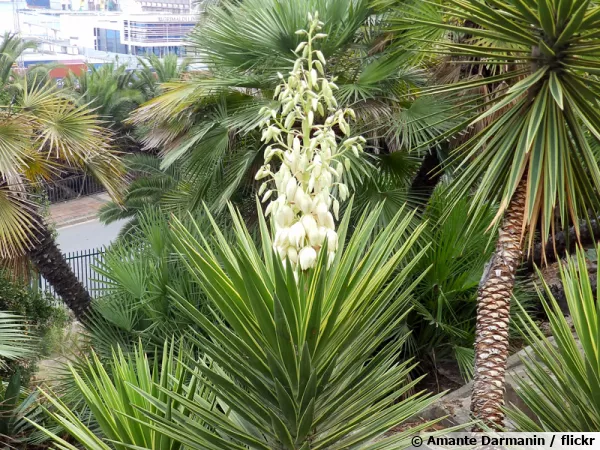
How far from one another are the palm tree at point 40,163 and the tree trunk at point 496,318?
406 centimetres

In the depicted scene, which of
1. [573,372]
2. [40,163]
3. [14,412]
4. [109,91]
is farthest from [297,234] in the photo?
[109,91]

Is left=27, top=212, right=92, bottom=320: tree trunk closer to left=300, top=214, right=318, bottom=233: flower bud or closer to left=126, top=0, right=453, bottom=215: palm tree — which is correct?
left=126, top=0, right=453, bottom=215: palm tree

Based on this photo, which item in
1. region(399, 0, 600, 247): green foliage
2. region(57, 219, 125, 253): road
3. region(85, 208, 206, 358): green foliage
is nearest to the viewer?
region(399, 0, 600, 247): green foliage

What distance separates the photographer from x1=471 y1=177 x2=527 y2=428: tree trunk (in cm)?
290

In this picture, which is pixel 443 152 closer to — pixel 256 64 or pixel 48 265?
pixel 256 64

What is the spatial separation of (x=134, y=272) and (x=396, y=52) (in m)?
2.59

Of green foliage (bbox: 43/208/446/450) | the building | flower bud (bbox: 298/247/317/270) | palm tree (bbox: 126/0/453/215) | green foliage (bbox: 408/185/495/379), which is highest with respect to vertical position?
the building

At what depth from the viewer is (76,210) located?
2114cm

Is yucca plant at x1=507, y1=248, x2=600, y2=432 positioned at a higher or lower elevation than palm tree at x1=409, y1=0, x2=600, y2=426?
lower

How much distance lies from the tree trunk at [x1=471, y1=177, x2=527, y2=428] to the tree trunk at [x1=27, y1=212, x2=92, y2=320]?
4615 mm

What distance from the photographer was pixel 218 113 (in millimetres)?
5449

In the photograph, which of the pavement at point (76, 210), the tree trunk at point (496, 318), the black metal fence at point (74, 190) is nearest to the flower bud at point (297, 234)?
the tree trunk at point (496, 318)

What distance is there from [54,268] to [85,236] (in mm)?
12578

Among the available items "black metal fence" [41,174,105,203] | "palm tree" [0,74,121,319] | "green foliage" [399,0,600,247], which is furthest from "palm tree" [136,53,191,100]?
"green foliage" [399,0,600,247]
